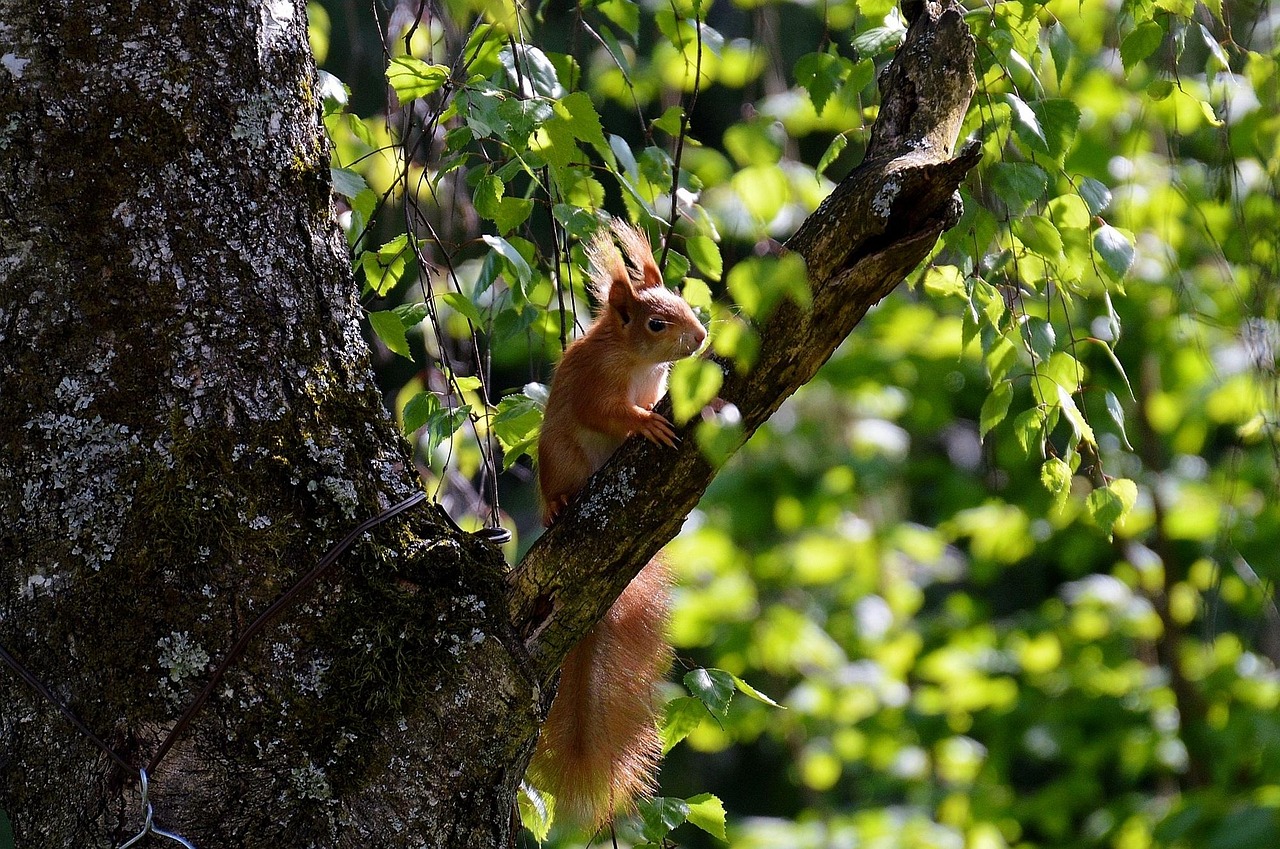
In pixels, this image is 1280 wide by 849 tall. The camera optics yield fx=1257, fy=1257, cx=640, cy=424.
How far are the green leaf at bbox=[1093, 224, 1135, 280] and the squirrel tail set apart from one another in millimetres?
838

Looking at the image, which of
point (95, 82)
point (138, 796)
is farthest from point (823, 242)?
point (138, 796)

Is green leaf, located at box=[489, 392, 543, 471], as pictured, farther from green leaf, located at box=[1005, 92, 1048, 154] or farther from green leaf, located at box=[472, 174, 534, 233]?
green leaf, located at box=[1005, 92, 1048, 154]

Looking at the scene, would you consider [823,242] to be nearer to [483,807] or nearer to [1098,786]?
[483,807]

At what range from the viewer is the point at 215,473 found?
1434 mm

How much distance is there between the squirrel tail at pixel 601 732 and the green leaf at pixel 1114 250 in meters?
0.84

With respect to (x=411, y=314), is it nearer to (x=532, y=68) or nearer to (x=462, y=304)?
(x=462, y=304)

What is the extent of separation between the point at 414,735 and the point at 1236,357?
383 cm

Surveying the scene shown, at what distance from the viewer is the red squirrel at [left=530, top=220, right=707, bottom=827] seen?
1900 millimetres

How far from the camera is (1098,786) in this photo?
4.80 metres

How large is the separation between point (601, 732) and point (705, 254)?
2.56 feet

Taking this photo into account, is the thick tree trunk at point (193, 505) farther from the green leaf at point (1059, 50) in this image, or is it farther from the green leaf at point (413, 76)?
the green leaf at point (1059, 50)

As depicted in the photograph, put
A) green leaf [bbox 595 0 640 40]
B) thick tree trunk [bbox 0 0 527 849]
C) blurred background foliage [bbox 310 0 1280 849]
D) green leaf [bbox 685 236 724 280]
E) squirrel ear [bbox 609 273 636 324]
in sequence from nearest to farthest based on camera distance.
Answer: thick tree trunk [bbox 0 0 527 849], green leaf [bbox 685 236 724 280], green leaf [bbox 595 0 640 40], squirrel ear [bbox 609 273 636 324], blurred background foliage [bbox 310 0 1280 849]

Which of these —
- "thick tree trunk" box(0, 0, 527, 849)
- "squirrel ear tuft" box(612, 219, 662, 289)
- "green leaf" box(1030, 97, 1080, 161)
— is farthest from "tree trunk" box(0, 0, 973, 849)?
"squirrel ear tuft" box(612, 219, 662, 289)

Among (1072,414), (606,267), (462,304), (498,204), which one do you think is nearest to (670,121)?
(498,204)
